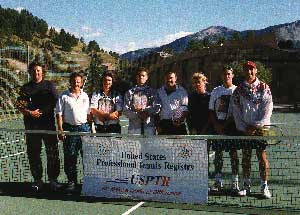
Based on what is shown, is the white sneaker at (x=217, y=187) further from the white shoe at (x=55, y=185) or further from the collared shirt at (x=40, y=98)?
the collared shirt at (x=40, y=98)

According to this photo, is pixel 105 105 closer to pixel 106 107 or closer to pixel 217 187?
pixel 106 107

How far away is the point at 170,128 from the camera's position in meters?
7.48

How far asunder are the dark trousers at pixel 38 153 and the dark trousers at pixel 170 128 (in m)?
1.81

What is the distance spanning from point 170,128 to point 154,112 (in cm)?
36

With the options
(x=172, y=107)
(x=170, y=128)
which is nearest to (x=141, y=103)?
(x=172, y=107)

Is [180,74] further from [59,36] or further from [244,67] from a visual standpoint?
[244,67]

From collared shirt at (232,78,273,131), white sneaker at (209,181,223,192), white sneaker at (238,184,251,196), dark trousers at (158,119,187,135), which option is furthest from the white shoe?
collared shirt at (232,78,273,131)

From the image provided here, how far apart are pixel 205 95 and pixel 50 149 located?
269cm


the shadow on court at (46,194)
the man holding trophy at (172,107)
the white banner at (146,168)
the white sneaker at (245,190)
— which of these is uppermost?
the man holding trophy at (172,107)

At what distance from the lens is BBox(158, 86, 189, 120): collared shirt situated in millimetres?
7340

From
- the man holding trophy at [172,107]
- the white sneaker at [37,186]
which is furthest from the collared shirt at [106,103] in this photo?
the white sneaker at [37,186]

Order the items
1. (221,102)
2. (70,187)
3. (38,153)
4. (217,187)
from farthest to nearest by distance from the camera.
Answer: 1. (38,153)
2. (70,187)
3. (217,187)
4. (221,102)

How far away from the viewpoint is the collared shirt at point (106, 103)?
24.8 feet

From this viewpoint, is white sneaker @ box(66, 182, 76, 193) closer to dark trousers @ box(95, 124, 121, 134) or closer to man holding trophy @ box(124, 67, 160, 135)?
dark trousers @ box(95, 124, 121, 134)
